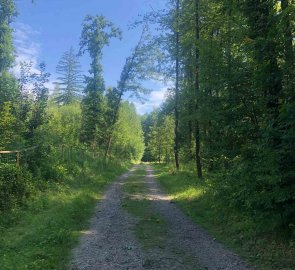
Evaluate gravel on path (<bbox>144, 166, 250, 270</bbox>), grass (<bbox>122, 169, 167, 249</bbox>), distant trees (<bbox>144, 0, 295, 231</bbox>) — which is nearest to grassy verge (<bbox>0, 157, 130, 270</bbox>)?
grass (<bbox>122, 169, 167, 249</bbox>)

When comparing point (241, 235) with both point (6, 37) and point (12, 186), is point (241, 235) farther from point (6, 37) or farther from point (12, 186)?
point (6, 37)

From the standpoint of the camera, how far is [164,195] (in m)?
18.6

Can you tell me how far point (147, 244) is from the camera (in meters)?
9.06

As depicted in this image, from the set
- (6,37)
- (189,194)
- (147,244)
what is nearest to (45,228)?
(147,244)

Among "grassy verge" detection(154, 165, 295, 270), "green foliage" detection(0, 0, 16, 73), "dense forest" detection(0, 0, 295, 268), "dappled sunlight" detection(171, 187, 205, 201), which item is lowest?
"grassy verge" detection(154, 165, 295, 270)

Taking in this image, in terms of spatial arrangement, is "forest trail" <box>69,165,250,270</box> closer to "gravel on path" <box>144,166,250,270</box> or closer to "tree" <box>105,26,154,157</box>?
"gravel on path" <box>144,166,250,270</box>

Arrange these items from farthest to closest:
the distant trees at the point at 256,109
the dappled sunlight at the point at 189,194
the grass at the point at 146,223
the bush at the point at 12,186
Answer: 1. the dappled sunlight at the point at 189,194
2. the bush at the point at 12,186
3. the grass at the point at 146,223
4. the distant trees at the point at 256,109

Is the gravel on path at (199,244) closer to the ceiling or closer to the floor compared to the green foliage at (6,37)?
closer to the floor

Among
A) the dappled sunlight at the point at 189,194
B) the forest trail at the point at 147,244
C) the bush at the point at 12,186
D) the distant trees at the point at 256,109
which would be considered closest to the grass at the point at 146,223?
the forest trail at the point at 147,244

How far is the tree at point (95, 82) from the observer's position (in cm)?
3575

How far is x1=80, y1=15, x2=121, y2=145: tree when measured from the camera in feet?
117

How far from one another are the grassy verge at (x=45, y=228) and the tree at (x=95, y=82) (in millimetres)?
19344

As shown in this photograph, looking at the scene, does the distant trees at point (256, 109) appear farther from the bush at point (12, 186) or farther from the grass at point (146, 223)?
the bush at point (12, 186)

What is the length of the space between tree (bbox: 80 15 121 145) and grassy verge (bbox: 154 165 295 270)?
21673 millimetres
